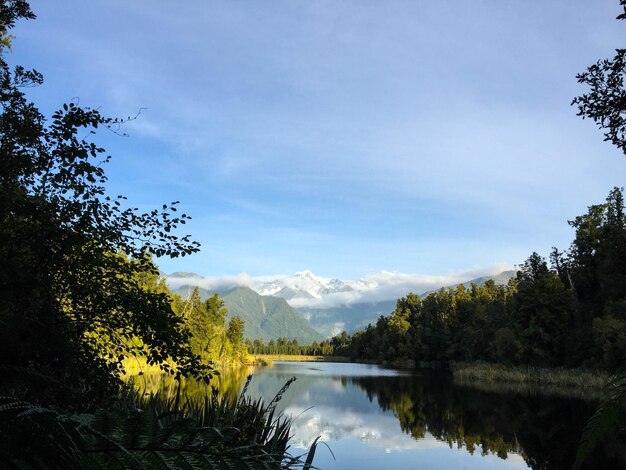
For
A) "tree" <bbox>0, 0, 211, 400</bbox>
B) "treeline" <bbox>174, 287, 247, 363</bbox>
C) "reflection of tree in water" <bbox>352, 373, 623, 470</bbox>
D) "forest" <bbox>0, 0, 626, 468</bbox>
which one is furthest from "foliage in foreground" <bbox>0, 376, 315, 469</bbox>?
"treeline" <bbox>174, 287, 247, 363</bbox>

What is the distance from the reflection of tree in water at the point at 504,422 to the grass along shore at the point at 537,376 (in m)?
7.29

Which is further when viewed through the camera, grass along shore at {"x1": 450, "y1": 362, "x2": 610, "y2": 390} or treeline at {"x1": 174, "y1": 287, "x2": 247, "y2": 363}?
treeline at {"x1": 174, "y1": 287, "x2": 247, "y2": 363}

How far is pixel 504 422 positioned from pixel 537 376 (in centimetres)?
2634

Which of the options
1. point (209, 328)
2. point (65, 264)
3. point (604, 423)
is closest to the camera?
point (604, 423)

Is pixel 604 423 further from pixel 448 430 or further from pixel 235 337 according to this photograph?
pixel 235 337

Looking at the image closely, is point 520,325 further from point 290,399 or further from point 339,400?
point 290,399

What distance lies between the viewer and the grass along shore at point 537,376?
41719 mm

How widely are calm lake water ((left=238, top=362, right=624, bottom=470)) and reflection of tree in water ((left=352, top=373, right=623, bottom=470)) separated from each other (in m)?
0.04

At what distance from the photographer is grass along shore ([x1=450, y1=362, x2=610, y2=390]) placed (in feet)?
137

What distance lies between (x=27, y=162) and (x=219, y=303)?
90.2 meters

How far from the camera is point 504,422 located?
88.9 feet

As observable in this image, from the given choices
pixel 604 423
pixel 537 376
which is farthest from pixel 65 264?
pixel 537 376

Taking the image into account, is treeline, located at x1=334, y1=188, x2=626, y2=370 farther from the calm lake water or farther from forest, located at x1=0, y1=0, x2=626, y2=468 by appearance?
forest, located at x1=0, y1=0, x2=626, y2=468

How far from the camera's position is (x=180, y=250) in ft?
25.9
